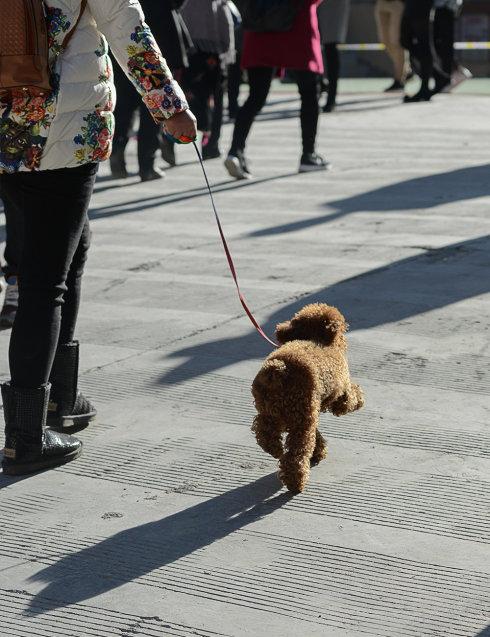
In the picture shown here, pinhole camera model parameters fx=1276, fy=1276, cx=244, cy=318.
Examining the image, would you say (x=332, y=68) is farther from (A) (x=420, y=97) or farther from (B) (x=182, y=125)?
(B) (x=182, y=125)

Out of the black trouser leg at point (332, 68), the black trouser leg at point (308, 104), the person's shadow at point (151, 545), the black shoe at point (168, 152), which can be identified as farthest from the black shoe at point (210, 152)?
the person's shadow at point (151, 545)

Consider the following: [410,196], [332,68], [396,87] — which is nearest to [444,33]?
[396,87]

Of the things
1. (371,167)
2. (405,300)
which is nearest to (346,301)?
(405,300)

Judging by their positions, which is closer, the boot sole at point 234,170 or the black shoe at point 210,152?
the boot sole at point 234,170

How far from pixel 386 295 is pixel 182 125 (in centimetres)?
250

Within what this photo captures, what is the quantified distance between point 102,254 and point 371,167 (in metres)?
3.49

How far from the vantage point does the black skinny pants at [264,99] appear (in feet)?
32.2

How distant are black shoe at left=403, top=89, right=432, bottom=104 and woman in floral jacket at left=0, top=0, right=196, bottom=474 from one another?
450 inches

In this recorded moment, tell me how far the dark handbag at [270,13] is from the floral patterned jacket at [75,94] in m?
5.65

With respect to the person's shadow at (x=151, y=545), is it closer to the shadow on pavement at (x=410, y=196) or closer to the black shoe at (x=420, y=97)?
the shadow on pavement at (x=410, y=196)

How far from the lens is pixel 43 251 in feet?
13.1

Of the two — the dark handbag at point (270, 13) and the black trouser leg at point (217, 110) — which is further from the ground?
the dark handbag at point (270, 13)

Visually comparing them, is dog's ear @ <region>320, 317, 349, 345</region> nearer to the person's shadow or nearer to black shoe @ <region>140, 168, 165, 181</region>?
the person's shadow

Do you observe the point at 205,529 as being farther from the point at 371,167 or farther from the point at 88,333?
the point at 371,167
